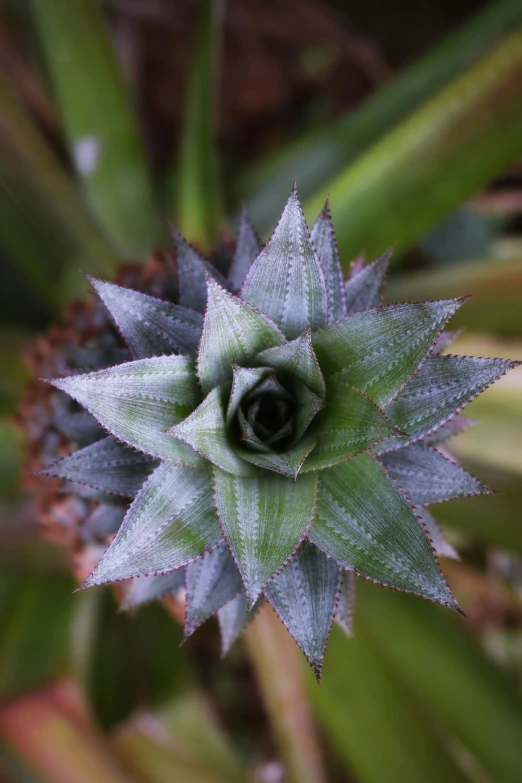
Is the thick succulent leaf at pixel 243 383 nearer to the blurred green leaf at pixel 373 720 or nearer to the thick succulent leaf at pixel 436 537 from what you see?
the thick succulent leaf at pixel 436 537

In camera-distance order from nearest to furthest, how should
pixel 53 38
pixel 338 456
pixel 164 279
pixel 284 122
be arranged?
→ 1. pixel 338 456
2. pixel 164 279
3. pixel 53 38
4. pixel 284 122

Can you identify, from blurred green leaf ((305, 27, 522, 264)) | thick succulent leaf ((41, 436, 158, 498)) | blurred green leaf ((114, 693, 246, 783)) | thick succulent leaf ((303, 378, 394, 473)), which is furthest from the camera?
blurred green leaf ((114, 693, 246, 783))

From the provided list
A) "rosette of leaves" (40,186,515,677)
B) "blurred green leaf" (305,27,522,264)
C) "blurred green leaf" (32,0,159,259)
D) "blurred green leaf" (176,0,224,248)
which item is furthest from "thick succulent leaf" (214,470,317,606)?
"blurred green leaf" (32,0,159,259)

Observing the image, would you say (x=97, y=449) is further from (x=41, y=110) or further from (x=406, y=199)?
(x=41, y=110)

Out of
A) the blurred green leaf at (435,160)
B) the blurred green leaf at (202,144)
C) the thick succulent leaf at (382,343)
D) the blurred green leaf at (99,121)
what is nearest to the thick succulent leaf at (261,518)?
the thick succulent leaf at (382,343)

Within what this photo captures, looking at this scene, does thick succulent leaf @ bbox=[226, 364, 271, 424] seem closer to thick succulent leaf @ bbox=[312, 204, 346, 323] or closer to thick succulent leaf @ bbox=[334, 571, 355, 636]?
thick succulent leaf @ bbox=[312, 204, 346, 323]

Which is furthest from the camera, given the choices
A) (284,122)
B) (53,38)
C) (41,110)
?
(284,122)

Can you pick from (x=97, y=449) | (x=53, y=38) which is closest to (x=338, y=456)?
(x=97, y=449)
